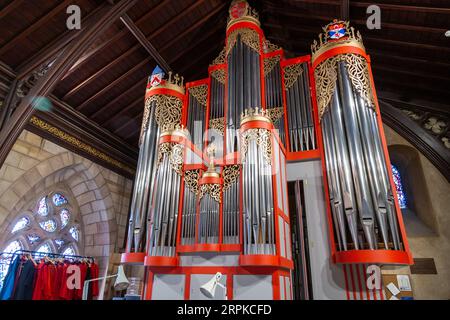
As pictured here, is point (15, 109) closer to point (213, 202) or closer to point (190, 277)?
point (213, 202)

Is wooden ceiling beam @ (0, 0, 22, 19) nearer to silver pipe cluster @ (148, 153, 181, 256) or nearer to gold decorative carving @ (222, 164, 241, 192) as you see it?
silver pipe cluster @ (148, 153, 181, 256)

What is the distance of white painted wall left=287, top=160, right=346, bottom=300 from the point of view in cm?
371

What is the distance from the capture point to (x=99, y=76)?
570 cm

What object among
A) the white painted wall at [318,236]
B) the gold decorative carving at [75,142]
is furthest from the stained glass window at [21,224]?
the white painted wall at [318,236]

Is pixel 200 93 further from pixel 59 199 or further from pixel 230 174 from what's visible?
pixel 59 199

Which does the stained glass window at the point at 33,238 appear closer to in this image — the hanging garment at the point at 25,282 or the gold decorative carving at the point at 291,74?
the hanging garment at the point at 25,282

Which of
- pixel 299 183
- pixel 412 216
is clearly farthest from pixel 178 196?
pixel 412 216

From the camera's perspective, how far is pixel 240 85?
5332 mm

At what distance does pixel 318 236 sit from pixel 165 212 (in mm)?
2242

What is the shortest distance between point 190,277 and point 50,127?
3918 mm

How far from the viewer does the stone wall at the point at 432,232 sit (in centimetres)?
510

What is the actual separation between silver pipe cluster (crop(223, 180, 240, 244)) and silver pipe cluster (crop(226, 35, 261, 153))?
806 mm

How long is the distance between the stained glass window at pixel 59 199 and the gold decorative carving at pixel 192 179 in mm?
3372

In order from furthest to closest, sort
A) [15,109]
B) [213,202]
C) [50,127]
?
[50,127]
[15,109]
[213,202]
